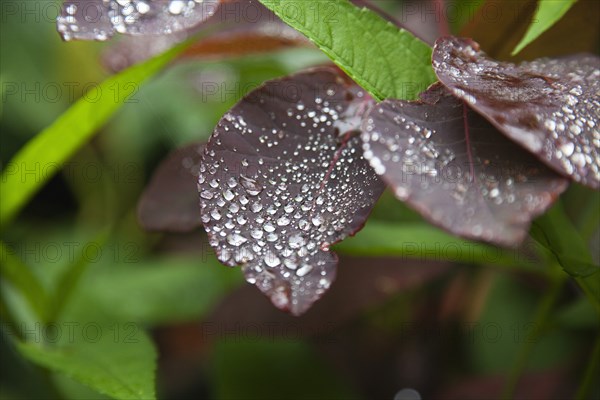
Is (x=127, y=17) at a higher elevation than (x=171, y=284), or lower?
higher

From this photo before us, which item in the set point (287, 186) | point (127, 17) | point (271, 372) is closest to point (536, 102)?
point (287, 186)

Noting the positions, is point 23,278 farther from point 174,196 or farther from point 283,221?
point 283,221

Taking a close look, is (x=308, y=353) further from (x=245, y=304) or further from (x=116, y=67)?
(x=116, y=67)

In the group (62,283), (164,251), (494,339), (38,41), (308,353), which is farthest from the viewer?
(38,41)

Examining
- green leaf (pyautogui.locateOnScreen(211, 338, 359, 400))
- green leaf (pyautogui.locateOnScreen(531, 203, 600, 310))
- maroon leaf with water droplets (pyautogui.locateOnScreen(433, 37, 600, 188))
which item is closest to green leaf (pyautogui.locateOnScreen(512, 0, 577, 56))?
maroon leaf with water droplets (pyautogui.locateOnScreen(433, 37, 600, 188))

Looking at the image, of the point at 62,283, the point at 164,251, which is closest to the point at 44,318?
the point at 62,283

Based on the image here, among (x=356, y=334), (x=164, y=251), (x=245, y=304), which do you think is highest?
(x=245, y=304)
